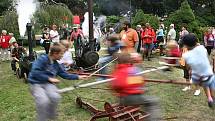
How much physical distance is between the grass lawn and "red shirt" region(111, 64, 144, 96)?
6.93 feet

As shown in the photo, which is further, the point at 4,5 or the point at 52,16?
the point at 4,5

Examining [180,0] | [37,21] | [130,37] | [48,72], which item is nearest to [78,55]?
[130,37]

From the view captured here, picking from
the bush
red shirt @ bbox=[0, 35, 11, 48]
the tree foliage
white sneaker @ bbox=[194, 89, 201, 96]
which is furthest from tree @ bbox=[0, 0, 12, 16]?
white sneaker @ bbox=[194, 89, 201, 96]

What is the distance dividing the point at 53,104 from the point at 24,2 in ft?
91.5

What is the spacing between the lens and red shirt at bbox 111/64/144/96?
5.84 metres

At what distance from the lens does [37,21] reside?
30797 millimetres

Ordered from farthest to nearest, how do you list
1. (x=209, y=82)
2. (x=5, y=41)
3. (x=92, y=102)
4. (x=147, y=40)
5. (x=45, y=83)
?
(x=5, y=41) → (x=147, y=40) → (x=92, y=102) → (x=209, y=82) → (x=45, y=83)

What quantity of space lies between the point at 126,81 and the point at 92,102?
4.66 meters

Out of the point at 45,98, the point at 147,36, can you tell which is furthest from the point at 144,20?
the point at 45,98

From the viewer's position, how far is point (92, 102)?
34.0 ft

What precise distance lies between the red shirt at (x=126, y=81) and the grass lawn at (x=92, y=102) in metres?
2.11

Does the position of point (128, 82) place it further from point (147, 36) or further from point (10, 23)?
point (10, 23)

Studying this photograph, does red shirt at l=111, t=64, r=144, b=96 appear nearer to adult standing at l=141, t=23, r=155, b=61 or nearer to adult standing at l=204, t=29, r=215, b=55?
adult standing at l=141, t=23, r=155, b=61

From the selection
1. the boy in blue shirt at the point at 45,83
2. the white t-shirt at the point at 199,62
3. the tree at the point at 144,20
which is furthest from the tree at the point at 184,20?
the boy in blue shirt at the point at 45,83
